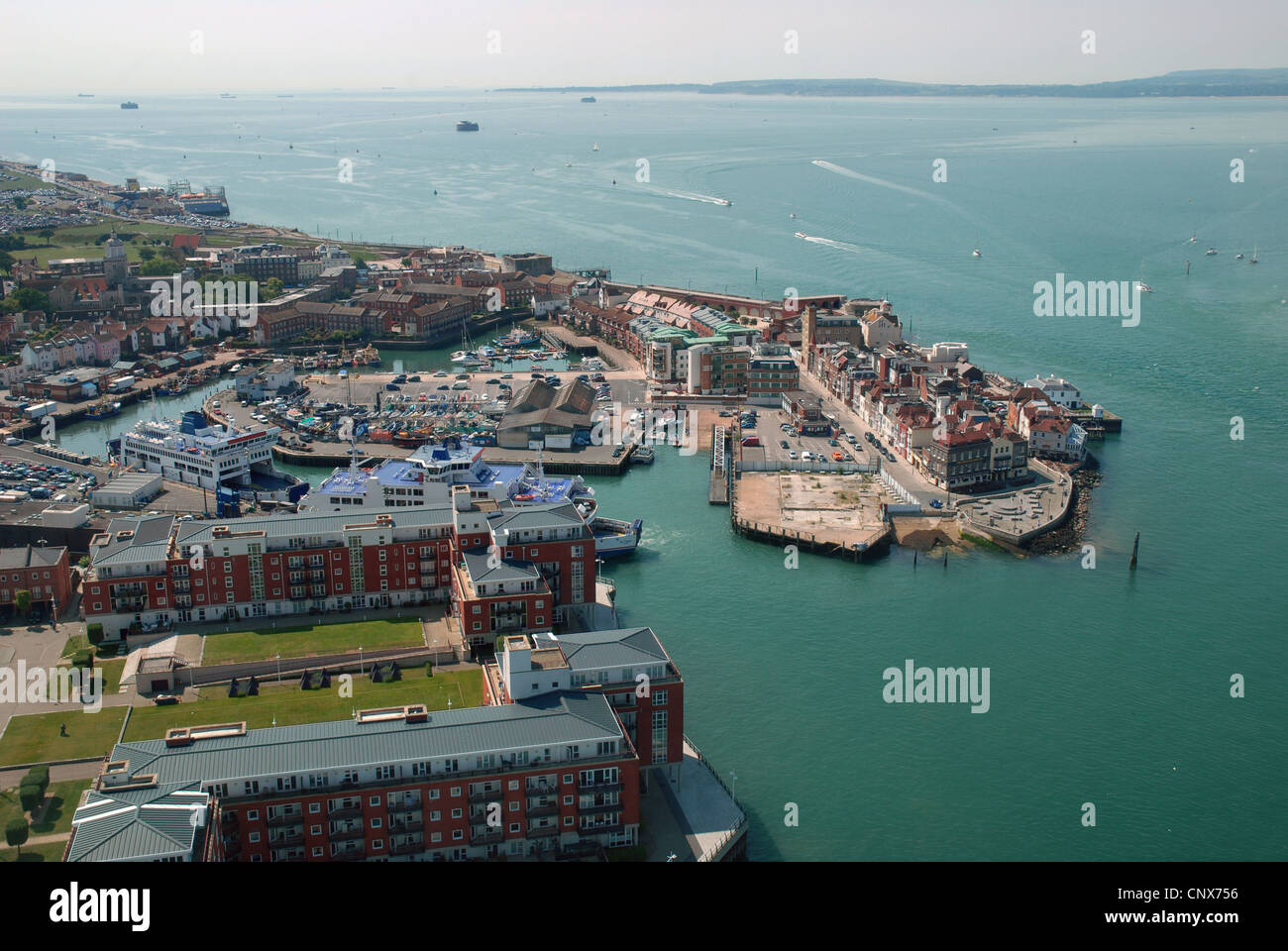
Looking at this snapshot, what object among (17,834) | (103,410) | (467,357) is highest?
(467,357)

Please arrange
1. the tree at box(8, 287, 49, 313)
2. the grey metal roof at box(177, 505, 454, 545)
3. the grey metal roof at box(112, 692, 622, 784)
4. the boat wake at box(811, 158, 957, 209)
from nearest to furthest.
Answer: the grey metal roof at box(112, 692, 622, 784)
the grey metal roof at box(177, 505, 454, 545)
the tree at box(8, 287, 49, 313)
the boat wake at box(811, 158, 957, 209)

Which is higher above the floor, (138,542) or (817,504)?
(138,542)

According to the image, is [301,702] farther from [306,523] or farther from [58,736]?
[306,523]

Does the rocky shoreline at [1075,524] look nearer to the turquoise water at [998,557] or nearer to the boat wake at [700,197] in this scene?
Answer: the turquoise water at [998,557]

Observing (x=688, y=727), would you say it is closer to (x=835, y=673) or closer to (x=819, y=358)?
(x=835, y=673)

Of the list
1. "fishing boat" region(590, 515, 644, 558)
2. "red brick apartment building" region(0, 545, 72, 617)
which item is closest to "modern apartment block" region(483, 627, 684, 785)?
"fishing boat" region(590, 515, 644, 558)

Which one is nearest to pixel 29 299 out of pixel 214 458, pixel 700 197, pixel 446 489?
pixel 214 458

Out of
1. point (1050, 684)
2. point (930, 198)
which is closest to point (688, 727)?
point (1050, 684)

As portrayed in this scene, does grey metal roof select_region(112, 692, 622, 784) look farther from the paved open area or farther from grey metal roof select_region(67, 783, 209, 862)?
the paved open area
